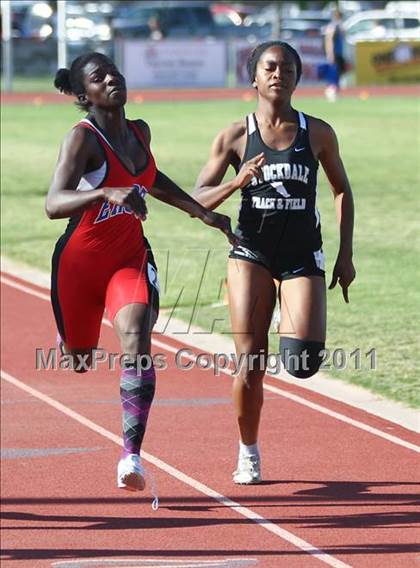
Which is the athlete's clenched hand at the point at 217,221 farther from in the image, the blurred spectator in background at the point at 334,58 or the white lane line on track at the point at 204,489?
the blurred spectator in background at the point at 334,58

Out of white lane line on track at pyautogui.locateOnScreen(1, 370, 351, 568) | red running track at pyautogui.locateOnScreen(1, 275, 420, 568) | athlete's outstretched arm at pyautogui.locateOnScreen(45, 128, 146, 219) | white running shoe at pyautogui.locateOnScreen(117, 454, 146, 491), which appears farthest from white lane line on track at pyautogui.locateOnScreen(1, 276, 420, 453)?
athlete's outstretched arm at pyautogui.locateOnScreen(45, 128, 146, 219)

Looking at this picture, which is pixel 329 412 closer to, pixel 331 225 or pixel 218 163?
pixel 218 163

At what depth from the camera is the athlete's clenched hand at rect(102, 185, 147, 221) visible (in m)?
6.14

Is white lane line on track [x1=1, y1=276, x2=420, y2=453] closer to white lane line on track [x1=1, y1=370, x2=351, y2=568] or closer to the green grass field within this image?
the green grass field

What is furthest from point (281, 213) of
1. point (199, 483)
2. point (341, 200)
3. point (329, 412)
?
point (329, 412)

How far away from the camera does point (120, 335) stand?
672 centimetres

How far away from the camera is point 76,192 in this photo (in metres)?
6.45

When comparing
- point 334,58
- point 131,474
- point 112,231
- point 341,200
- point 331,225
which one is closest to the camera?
point 131,474

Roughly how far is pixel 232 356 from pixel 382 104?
2991 cm

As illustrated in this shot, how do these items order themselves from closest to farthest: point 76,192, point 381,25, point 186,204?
point 76,192
point 186,204
point 381,25

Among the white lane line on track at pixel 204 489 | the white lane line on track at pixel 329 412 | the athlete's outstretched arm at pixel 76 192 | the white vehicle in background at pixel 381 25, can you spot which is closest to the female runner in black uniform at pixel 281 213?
the white lane line on track at pixel 204 489

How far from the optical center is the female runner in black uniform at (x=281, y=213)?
7.34 meters

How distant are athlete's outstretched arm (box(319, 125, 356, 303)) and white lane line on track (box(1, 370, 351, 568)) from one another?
125 centimetres

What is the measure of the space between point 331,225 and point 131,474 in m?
12.8
